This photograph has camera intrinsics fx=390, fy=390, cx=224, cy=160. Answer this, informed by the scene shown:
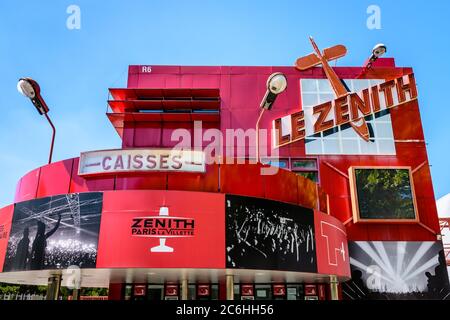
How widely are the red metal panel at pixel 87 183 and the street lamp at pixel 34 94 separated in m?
5.56

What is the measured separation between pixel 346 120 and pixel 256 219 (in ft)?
55.2

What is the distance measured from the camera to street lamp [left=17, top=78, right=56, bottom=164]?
20922 millimetres

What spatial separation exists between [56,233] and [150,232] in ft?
13.8

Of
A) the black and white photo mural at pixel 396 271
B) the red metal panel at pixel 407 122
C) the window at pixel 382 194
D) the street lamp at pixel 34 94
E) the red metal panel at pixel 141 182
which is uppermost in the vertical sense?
the red metal panel at pixel 407 122

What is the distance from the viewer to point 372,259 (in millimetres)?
27578

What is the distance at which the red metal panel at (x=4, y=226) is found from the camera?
18.1 metres

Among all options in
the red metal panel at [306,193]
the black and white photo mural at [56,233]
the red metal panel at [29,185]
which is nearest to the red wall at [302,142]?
the red metal panel at [306,193]

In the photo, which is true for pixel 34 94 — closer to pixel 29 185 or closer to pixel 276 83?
pixel 29 185

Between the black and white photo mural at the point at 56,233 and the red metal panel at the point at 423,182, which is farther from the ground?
the red metal panel at the point at 423,182

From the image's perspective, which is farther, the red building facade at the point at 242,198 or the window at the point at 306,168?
the window at the point at 306,168

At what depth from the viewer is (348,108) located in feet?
103

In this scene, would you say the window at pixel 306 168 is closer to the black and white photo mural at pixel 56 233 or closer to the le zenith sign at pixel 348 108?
the le zenith sign at pixel 348 108

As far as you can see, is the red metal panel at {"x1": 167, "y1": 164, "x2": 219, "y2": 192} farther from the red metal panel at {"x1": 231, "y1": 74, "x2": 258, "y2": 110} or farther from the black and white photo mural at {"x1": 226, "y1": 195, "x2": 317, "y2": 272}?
the red metal panel at {"x1": 231, "y1": 74, "x2": 258, "y2": 110}
